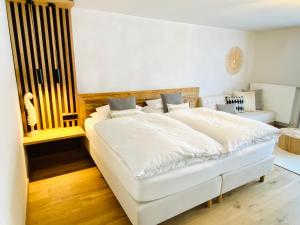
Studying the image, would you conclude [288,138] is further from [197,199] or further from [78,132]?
[78,132]

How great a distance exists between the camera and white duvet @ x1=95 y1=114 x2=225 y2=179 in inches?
64.4

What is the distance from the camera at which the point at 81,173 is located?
276cm

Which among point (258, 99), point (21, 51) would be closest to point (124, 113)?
point (21, 51)

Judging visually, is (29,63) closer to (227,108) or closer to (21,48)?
(21,48)

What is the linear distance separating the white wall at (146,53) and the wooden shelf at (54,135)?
680 millimetres

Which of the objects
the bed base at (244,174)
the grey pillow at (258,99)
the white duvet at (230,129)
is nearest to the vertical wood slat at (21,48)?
the white duvet at (230,129)

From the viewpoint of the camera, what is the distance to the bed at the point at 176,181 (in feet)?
5.31

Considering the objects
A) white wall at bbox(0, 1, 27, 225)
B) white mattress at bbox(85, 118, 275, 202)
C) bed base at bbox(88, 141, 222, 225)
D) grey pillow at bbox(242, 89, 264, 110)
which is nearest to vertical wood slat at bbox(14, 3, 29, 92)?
white wall at bbox(0, 1, 27, 225)

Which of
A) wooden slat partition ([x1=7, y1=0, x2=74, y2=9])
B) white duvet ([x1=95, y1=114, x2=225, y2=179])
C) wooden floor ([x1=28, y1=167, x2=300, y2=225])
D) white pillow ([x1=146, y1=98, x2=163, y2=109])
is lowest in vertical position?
wooden floor ([x1=28, y1=167, x2=300, y2=225])

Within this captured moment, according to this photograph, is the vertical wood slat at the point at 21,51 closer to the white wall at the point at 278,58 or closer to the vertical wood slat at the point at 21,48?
the vertical wood slat at the point at 21,48

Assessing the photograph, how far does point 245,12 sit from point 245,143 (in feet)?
7.14

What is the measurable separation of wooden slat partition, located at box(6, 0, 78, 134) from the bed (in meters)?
0.86

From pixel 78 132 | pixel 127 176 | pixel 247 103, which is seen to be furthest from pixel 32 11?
pixel 247 103

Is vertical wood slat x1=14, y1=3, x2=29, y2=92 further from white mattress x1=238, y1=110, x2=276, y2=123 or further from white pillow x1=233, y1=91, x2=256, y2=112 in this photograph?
white pillow x1=233, y1=91, x2=256, y2=112
